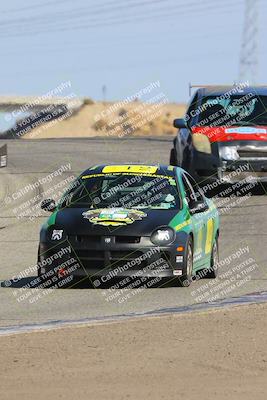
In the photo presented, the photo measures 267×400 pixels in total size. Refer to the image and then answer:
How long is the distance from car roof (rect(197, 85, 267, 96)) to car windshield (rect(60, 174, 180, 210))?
832 centimetres

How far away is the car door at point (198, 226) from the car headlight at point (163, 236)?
1.71ft

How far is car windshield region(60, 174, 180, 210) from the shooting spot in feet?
45.4

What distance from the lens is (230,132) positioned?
22094 mm

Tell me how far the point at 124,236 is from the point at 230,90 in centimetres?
969

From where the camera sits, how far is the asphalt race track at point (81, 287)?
11930 mm

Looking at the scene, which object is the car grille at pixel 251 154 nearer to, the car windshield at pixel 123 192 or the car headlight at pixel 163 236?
the car windshield at pixel 123 192

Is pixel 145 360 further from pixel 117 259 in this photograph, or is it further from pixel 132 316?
pixel 117 259

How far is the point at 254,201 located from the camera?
22.6m

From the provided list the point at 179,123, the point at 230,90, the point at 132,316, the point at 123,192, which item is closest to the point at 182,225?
the point at 123,192

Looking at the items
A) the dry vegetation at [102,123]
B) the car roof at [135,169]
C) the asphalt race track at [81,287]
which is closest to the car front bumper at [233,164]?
the asphalt race track at [81,287]

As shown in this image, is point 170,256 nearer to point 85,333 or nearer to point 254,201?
point 85,333

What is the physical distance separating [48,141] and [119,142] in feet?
7.04

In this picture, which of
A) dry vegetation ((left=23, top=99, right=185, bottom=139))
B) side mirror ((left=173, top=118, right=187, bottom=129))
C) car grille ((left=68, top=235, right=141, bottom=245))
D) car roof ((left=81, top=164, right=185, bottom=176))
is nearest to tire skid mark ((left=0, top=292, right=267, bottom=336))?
car grille ((left=68, top=235, right=141, bottom=245))

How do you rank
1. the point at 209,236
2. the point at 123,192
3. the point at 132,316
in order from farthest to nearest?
1. the point at 209,236
2. the point at 123,192
3. the point at 132,316
